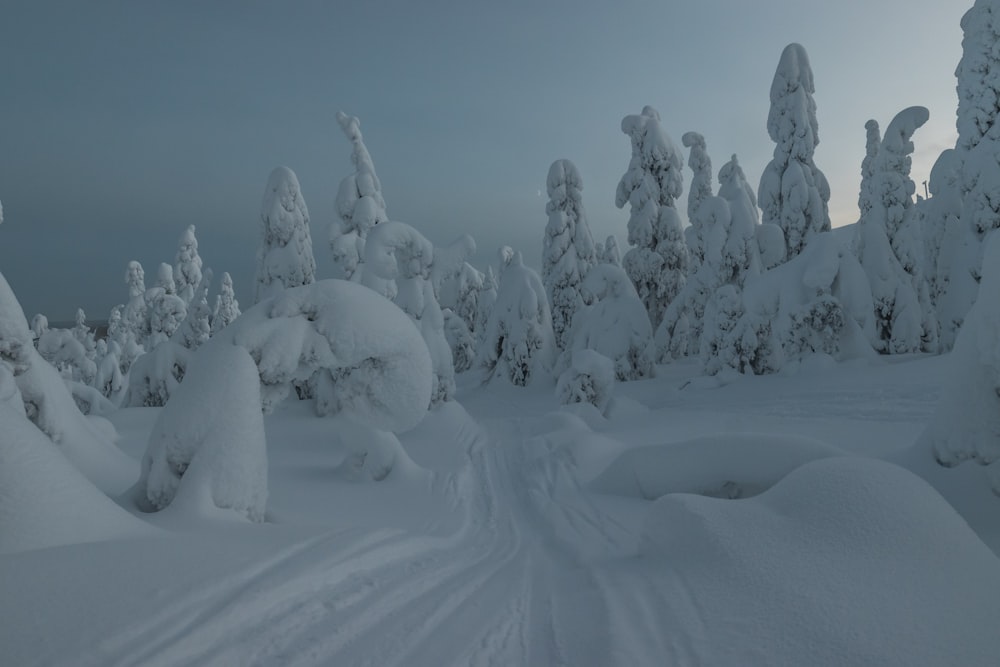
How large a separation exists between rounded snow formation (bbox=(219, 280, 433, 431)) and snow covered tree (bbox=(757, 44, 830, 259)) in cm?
2118

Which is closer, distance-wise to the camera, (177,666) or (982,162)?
(177,666)

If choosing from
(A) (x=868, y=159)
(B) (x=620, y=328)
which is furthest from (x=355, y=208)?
(A) (x=868, y=159)

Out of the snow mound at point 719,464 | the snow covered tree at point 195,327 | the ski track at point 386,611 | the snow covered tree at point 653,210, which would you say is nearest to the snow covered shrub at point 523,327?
the snow covered tree at point 653,210

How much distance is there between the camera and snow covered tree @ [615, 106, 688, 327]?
80.9ft

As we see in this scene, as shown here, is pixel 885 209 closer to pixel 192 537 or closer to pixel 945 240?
pixel 945 240

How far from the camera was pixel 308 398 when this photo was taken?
17.1 m

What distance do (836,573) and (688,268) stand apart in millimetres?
24352

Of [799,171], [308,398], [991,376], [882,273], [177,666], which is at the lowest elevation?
[308,398]

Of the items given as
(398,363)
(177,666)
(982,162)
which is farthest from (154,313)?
(982,162)

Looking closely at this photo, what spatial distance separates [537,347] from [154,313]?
23.3m

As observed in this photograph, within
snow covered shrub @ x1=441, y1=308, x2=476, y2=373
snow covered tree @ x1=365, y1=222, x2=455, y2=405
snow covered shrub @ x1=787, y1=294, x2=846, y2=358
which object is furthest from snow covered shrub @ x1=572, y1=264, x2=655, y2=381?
snow covered shrub @ x1=441, y1=308, x2=476, y2=373

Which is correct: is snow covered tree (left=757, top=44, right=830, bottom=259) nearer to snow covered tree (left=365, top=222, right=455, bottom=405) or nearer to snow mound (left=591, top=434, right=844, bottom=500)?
snow covered tree (left=365, top=222, right=455, bottom=405)

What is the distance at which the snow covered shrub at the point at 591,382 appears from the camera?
15.1 m

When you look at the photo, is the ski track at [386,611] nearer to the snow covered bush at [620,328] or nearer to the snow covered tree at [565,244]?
the snow covered bush at [620,328]
